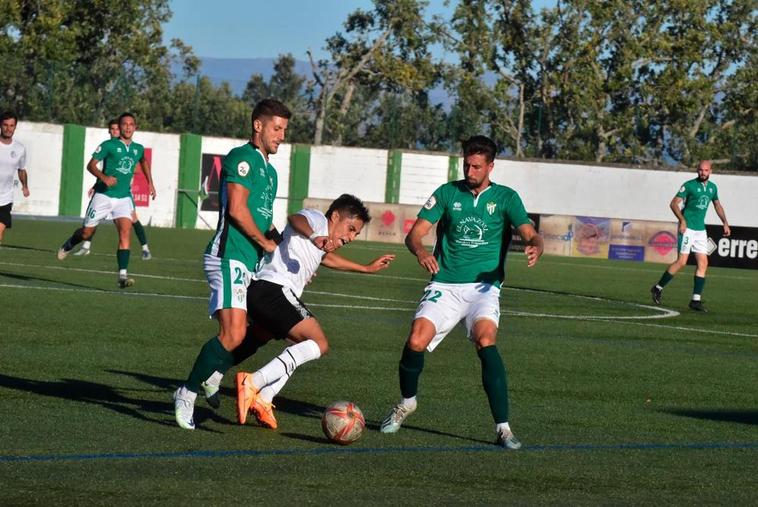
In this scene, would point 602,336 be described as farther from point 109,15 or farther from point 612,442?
point 109,15

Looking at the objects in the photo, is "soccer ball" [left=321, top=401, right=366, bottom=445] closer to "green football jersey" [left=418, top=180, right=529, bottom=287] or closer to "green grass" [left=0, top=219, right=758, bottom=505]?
"green grass" [left=0, top=219, right=758, bottom=505]

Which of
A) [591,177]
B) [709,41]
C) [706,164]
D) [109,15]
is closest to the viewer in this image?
[706,164]

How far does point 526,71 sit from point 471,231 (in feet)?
175

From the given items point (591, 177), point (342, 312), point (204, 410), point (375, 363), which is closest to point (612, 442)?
point (204, 410)

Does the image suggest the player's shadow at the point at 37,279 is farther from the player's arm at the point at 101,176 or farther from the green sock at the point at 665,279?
the green sock at the point at 665,279

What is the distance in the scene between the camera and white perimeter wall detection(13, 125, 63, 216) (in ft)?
139

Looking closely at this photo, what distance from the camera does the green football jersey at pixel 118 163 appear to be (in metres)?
19.0

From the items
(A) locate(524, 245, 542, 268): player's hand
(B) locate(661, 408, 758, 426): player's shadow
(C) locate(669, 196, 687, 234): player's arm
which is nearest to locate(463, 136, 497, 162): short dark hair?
(A) locate(524, 245, 542, 268): player's hand

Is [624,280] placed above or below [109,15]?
below

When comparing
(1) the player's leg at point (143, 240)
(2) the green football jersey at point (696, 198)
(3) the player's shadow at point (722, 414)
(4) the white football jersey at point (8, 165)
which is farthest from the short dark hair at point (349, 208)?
(1) the player's leg at point (143, 240)

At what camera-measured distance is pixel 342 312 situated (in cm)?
1712

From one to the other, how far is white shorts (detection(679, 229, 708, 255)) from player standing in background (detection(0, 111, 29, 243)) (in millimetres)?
9756

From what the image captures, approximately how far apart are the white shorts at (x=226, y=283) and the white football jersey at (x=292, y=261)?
0.33 meters

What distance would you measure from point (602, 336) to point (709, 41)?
48610 millimetres
